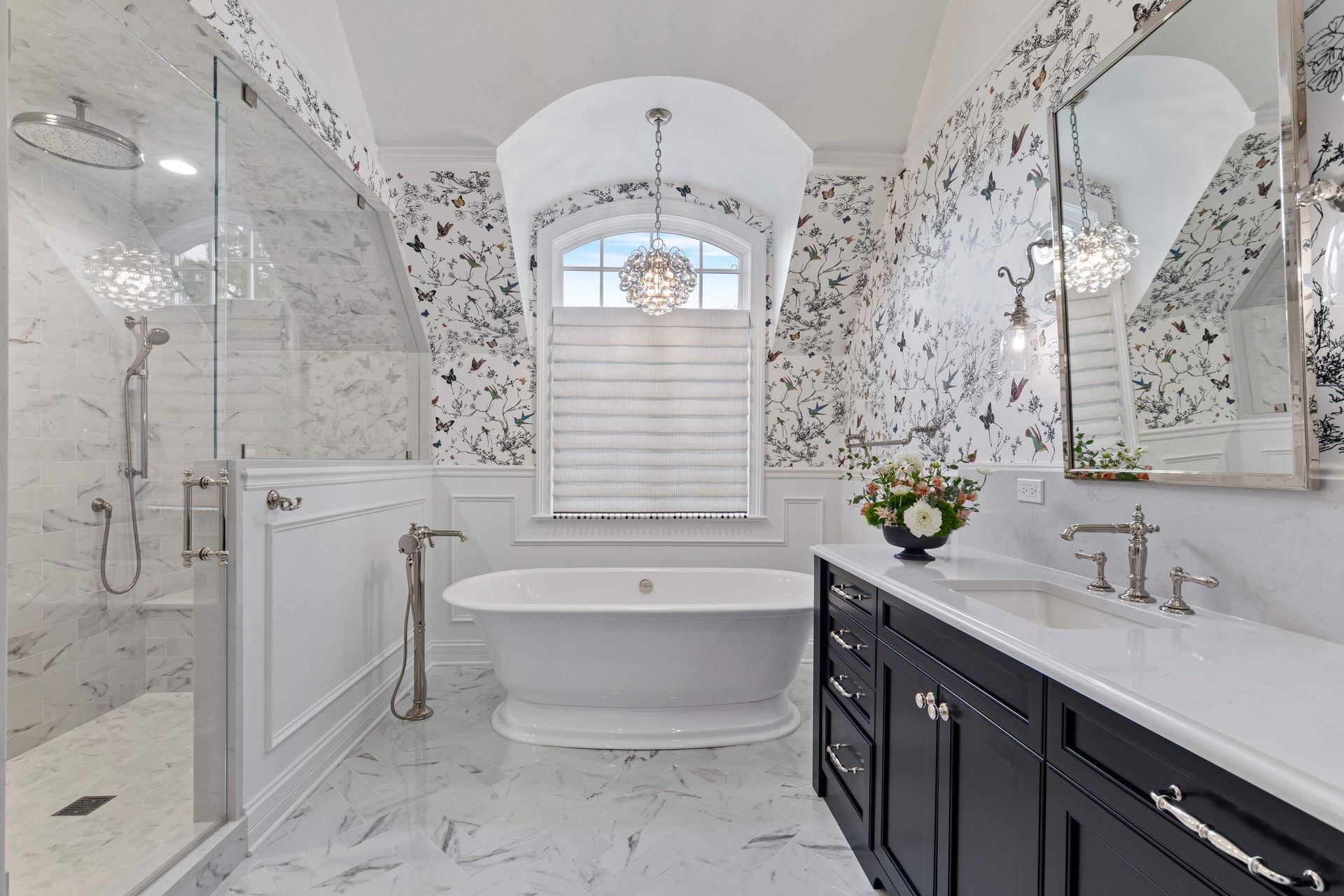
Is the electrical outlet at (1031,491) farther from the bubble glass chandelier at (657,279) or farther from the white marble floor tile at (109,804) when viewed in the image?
the white marble floor tile at (109,804)

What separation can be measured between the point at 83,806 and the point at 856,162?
11.3ft

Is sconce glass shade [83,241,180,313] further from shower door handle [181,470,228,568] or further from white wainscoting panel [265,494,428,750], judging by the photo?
white wainscoting panel [265,494,428,750]

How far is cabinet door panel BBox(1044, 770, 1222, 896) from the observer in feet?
2.61

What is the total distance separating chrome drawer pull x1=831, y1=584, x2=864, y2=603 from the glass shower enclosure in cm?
183

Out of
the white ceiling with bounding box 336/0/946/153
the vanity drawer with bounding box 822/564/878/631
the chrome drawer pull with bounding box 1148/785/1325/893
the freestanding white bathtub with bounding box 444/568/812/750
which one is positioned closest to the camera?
the chrome drawer pull with bounding box 1148/785/1325/893

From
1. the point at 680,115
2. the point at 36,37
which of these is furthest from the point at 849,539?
the point at 36,37

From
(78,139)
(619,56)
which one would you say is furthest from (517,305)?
(78,139)

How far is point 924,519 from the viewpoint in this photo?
1828 mm

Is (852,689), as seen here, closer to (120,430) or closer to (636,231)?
(120,430)

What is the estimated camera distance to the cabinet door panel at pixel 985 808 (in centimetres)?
106

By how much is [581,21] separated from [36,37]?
164 centimetres

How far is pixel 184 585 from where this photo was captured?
5.76 ft

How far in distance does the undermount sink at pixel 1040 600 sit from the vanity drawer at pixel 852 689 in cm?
37

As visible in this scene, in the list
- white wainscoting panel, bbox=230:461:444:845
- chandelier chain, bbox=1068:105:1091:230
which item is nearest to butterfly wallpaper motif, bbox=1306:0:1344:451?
chandelier chain, bbox=1068:105:1091:230
